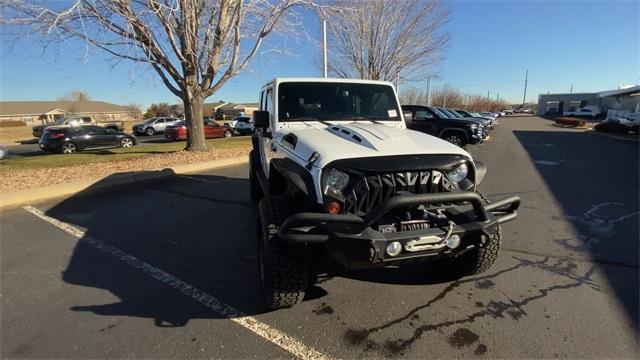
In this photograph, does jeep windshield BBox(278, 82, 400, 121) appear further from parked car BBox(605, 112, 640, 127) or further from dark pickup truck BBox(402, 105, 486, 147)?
parked car BBox(605, 112, 640, 127)

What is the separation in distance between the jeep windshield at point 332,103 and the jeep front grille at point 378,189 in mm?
1698

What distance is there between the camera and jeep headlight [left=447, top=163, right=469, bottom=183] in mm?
2846

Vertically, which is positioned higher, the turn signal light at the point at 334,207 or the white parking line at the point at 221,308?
the turn signal light at the point at 334,207

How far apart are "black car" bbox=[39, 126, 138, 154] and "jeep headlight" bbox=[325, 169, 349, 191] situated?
19.0 metres

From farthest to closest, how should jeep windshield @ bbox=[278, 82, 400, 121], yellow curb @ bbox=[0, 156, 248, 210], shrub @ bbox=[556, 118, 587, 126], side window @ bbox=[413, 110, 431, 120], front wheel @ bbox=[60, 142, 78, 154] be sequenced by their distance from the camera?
shrub @ bbox=[556, 118, 587, 126] < front wheel @ bbox=[60, 142, 78, 154] < side window @ bbox=[413, 110, 431, 120] < yellow curb @ bbox=[0, 156, 248, 210] < jeep windshield @ bbox=[278, 82, 400, 121]

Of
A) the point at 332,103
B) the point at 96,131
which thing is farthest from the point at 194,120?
the point at 96,131

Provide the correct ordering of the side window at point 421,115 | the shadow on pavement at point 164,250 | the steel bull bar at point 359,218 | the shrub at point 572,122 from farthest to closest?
the shrub at point 572,122 → the side window at point 421,115 → the shadow on pavement at point 164,250 → the steel bull bar at point 359,218

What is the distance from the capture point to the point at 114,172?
28.6 feet

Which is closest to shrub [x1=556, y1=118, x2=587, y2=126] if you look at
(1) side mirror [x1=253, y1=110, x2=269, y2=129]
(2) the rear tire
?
(1) side mirror [x1=253, y1=110, x2=269, y2=129]

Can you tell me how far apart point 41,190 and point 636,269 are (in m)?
9.50

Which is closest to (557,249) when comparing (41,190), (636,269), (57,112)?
(636,269)

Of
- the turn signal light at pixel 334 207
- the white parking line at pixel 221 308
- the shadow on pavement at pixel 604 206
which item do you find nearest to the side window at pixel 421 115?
the shadow on pavement at pixel 604 206

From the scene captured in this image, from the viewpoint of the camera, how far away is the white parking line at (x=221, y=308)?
8.30ft

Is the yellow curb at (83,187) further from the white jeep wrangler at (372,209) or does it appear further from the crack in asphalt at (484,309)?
the crack in asphalt at (484,309)
